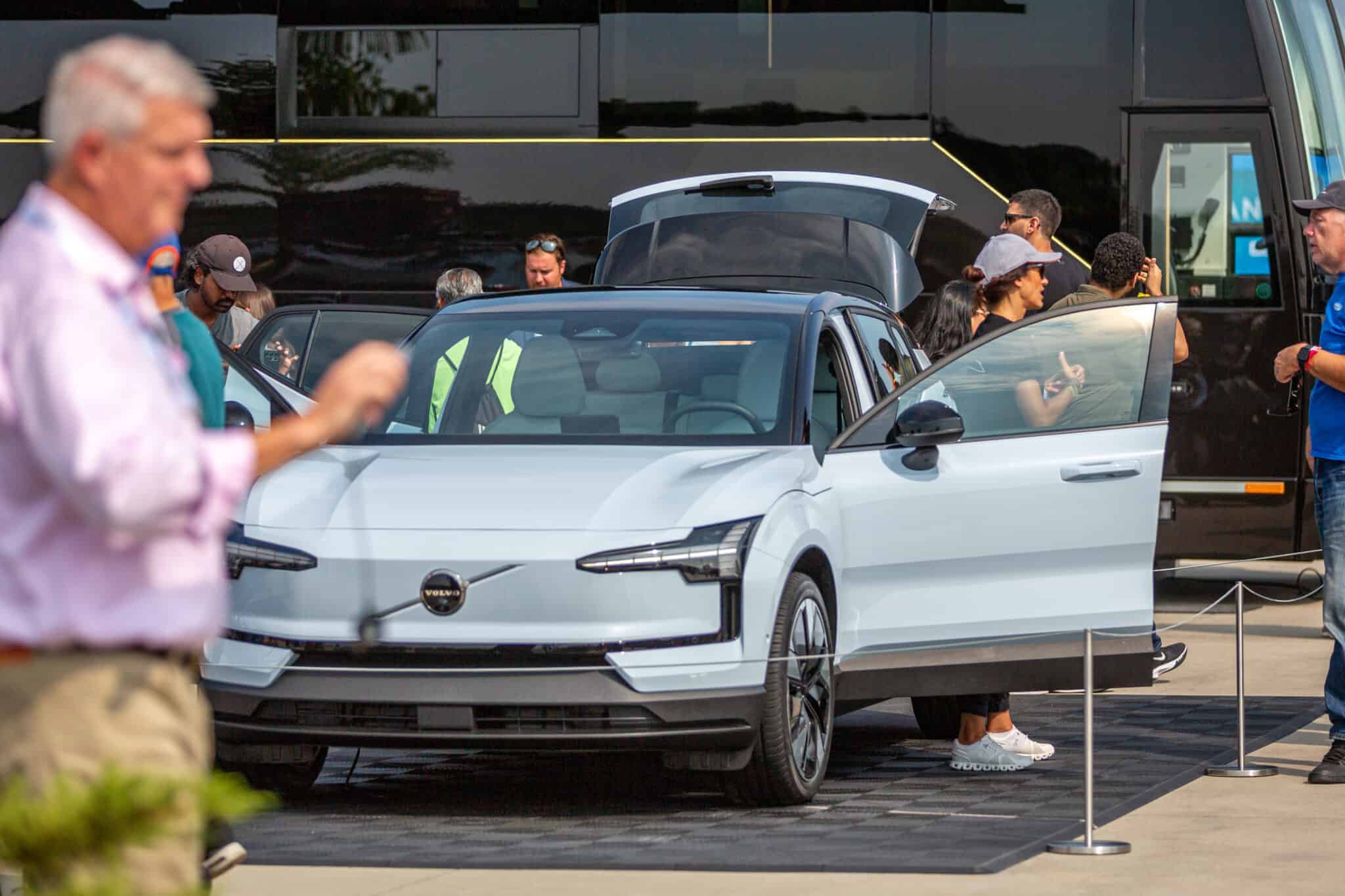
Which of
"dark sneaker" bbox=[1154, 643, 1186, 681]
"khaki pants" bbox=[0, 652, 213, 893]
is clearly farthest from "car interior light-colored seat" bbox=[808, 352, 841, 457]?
"khaki pants" bbox=[0, 652, 213, 893]

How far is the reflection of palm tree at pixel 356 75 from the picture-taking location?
51.4ft

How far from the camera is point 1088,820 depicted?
6.87 m

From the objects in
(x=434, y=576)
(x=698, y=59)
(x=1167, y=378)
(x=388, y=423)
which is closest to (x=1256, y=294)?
(x=698, y=59)

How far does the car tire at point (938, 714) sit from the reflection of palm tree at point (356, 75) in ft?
23.4

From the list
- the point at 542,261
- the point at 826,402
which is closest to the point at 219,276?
the point at 826,402

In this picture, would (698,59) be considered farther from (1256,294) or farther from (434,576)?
(434,576)

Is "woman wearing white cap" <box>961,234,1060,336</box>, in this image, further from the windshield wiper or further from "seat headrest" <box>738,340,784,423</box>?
the windshield wiper

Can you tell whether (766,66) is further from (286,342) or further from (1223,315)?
(286,342)

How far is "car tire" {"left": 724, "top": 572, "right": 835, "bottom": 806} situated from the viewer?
738 centimetres

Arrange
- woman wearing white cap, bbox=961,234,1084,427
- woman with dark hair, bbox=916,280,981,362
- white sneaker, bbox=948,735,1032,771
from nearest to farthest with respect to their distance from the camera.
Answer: white sneaker, bbox=948,735,1032,771, woman wearing white cap, bbox=961,234,1084,427, woman with dark hair, bbox=916,280,981,362

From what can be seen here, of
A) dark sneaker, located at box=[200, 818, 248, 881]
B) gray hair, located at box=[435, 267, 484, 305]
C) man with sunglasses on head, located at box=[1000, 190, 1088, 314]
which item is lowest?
dark sneaker, located at box=[200, 818, 248, 881]

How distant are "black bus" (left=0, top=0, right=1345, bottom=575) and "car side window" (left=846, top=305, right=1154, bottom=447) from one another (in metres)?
6.71

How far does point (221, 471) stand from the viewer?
3.00 meters

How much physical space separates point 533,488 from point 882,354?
2479 mm
